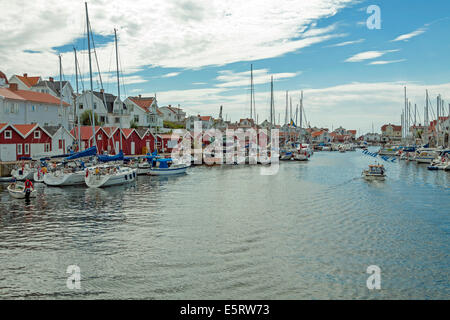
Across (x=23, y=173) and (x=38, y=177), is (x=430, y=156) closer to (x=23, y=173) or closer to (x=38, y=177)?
(x=38, y=177)

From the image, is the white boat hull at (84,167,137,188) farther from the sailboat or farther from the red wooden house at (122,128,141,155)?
the red wooden house at (122,128,141,155)

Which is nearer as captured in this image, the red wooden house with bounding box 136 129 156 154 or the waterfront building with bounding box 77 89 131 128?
the red wooden house with bounding box 136 129 156 154

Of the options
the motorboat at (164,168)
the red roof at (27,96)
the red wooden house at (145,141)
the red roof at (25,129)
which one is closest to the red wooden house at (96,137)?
the red roof at (27,96)

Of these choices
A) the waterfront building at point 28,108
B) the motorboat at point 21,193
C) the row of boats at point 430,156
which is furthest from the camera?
the row of boats at point 430,156

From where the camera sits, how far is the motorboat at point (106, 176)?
45.1 metres

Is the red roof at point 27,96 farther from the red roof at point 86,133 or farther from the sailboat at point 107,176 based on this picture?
the sailboat at point 107,176

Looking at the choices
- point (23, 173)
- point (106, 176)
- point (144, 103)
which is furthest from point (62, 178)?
point (144, 103)

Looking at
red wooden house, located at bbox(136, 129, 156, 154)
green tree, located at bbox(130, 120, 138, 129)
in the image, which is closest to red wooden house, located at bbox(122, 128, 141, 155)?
red wooden house, located at bbox(136, 129, 156, 154)

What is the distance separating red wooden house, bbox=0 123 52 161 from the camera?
55.5 metres

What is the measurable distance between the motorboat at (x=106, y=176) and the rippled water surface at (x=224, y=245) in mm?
5243

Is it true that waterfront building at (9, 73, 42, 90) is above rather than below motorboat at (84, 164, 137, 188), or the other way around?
above

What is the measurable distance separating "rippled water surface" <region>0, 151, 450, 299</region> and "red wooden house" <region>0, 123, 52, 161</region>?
20.8 m
